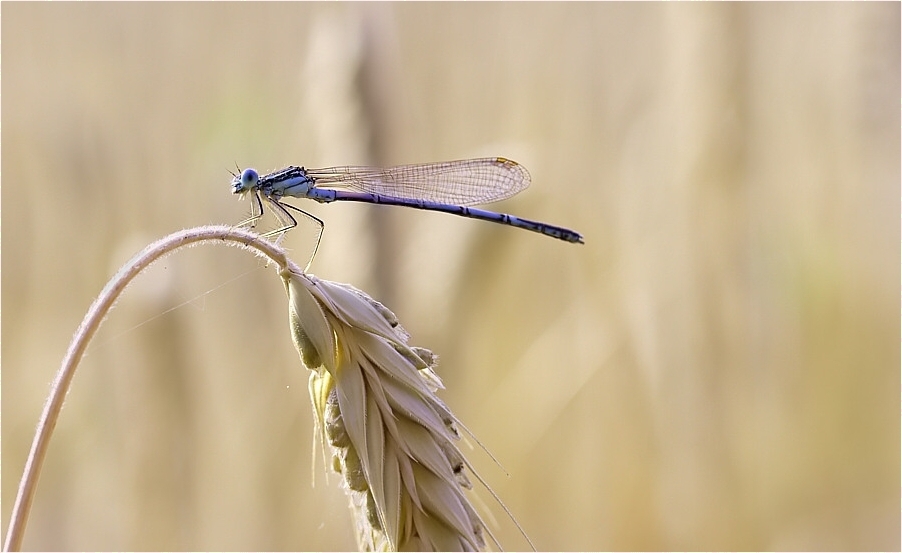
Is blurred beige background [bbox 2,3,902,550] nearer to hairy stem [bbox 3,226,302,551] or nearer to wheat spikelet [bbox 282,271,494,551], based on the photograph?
wheat spikelet [bbox 282,271,494,551]

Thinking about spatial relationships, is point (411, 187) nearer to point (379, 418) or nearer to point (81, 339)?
point (379, 418)

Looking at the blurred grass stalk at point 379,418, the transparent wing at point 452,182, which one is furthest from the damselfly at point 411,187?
the blurred grass stalk at point 379,418

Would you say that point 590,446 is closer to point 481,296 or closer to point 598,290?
point 598,290

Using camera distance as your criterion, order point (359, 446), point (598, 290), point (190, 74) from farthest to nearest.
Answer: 1. point (190, 74)
2. point (598, 290)
3. point (359, 446)

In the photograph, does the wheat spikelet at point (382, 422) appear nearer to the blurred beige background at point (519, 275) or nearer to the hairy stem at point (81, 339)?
the hairy stem at point (81, 339)

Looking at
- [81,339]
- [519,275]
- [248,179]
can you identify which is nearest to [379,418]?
[81,339]

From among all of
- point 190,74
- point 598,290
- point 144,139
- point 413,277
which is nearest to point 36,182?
point 144,139
